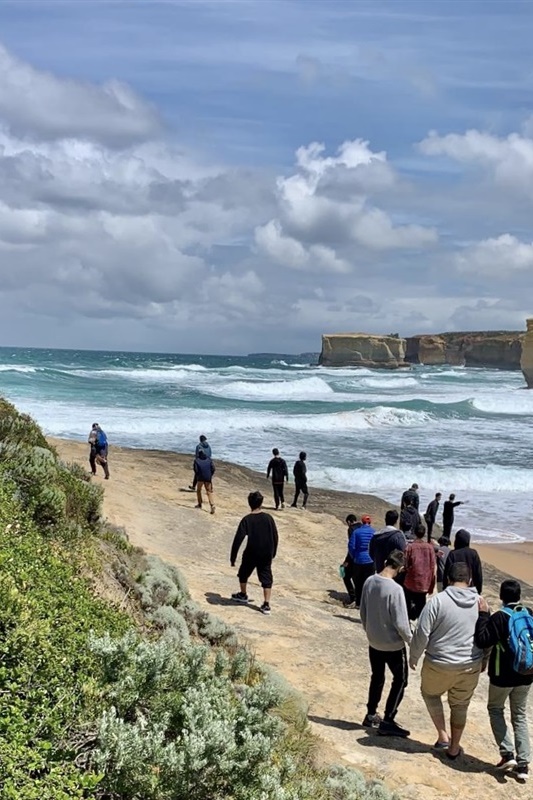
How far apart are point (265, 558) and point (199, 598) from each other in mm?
1089

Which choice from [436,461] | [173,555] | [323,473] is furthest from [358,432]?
[173,555]

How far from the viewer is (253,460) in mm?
25375

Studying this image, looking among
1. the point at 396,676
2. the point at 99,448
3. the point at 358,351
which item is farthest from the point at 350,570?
the point at 358,351

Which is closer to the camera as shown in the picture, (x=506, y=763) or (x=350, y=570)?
(x=506, y=763)

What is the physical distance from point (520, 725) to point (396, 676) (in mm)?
956

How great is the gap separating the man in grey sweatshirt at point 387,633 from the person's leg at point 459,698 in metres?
0.43

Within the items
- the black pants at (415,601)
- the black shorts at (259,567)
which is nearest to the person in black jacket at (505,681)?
the black pants at (415,601)

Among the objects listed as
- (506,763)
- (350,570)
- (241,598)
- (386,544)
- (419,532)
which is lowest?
(506,763)

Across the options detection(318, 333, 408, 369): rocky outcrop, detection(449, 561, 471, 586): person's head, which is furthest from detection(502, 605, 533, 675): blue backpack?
detection(318, 333, 408, 369): rocky outcrop

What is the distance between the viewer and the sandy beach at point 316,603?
201 inches

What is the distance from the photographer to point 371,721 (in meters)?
5.68

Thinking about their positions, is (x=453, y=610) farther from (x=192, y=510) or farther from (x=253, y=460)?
(x=253, y=460)

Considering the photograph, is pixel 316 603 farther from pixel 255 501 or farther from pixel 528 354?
pixel 528 354

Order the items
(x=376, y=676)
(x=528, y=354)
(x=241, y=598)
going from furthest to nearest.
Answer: (x=528, y=354) < (x=241, y=598) < (x=376, y=676)
